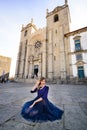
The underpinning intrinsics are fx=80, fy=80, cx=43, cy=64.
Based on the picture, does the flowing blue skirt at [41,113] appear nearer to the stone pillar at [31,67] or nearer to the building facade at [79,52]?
the building facade at [79,52]

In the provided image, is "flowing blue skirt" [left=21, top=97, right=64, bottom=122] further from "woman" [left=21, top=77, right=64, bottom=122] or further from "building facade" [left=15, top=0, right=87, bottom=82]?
"building facade" [left=15, top=0, right=87, bottom=82]

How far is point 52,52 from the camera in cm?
2086

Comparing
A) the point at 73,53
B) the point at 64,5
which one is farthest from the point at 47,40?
the point at 64,5

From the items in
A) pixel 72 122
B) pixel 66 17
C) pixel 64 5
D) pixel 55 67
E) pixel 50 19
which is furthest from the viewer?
pixel 50 19

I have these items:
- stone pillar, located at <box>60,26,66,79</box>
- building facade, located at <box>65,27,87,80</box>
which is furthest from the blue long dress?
stone pillar, located at <box>60,26,66,79</box>

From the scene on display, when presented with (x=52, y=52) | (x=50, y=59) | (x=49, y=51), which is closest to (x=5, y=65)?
(x=49, y=51)

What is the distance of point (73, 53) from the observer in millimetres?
17750

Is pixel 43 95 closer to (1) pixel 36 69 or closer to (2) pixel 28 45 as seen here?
(1) pixel 36 69

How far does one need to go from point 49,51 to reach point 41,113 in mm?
19726

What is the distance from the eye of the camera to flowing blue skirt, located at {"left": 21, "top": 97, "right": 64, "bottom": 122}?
2.07 meters

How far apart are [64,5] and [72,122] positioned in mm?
29106

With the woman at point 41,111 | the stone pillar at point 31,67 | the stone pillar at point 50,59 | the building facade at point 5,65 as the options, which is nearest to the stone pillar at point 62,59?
the stone pillar at point 50,59

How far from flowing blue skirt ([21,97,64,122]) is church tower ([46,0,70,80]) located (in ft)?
51.1

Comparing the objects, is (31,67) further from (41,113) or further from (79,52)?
(41,113)
